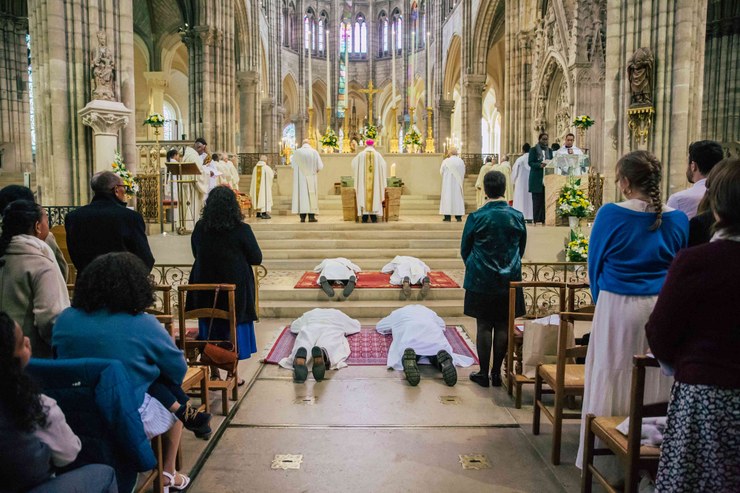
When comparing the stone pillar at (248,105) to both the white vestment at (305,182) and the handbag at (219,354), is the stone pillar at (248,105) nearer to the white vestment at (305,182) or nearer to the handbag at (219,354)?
the white vestment at (305,182)

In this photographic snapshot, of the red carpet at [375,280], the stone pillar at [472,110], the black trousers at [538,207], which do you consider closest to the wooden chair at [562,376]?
the red carpet at [375,280]

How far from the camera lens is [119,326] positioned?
99.2 inches

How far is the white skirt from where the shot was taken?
295 centimetres

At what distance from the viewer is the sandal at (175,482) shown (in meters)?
3.12

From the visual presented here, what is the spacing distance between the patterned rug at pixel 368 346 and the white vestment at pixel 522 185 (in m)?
6.82

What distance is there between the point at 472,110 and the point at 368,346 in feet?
67.4

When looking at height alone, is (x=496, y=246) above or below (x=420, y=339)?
above

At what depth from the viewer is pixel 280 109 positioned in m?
31.8

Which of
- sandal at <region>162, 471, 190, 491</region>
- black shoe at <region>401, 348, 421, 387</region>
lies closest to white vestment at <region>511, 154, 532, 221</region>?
black shoe at <region>401, 348, 421, 387</region>

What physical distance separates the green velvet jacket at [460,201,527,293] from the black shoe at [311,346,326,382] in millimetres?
1516

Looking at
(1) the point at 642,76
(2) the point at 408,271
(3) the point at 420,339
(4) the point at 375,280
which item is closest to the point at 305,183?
(4) the point at 375,280

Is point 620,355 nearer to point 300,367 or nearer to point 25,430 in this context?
point 25,430

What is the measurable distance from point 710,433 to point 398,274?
247 inches

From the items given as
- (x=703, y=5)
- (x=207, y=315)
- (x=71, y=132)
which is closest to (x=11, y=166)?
(x=71, y=132)
